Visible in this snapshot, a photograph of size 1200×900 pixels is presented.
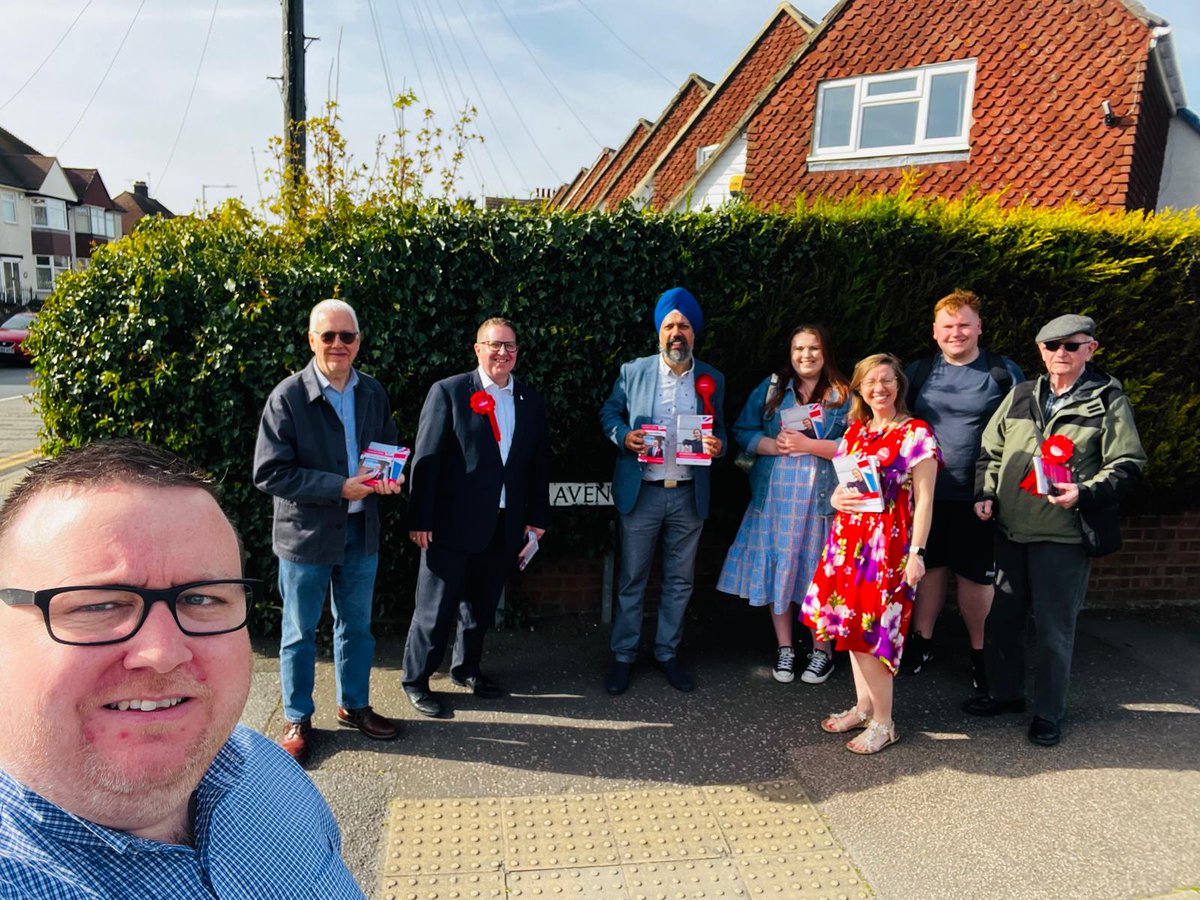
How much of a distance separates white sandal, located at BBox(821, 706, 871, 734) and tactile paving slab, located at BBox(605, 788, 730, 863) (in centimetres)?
92

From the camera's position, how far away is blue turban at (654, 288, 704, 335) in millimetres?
4473

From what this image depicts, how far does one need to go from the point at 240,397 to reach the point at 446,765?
2.41m

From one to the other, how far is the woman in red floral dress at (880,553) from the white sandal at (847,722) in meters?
0.09

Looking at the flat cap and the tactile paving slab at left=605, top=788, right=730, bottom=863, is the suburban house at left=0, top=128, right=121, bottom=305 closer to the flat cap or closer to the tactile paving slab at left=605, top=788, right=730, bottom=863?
the tactile paving slab at left=605, top=788, right=730, bottom=863

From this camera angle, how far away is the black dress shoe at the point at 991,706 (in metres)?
4.30

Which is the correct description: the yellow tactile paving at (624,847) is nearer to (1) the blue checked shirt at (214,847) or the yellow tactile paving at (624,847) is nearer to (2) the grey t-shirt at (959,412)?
(1) the blue checked shirt at (214,847)

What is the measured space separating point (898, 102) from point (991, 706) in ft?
41.7

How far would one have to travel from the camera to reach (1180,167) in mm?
13922

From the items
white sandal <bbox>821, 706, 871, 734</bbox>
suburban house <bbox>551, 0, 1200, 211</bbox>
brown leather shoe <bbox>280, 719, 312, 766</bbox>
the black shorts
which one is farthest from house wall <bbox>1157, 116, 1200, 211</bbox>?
brown leather shoe <bbox>280, 719, 312, 766</bbox>

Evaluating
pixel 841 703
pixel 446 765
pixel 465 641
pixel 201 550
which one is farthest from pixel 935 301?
pixel 201 550

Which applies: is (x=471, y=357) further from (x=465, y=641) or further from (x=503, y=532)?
(x=465, y=641)

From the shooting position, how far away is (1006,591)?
4.17 meters

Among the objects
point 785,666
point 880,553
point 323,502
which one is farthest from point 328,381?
point 785,666

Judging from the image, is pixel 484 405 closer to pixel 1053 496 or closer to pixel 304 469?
pixel 304 469
